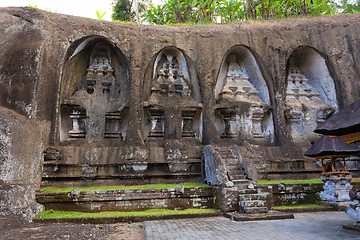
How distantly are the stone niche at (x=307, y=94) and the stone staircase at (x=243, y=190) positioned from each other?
5.64 metres

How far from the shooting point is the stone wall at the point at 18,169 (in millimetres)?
6555

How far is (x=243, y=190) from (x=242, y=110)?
5.41 m

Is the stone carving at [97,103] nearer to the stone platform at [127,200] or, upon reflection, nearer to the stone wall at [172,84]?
the stone wall at [172,84]

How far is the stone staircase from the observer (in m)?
7.18

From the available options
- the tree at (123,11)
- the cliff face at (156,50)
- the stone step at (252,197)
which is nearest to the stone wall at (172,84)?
the cliff face at (156,50)

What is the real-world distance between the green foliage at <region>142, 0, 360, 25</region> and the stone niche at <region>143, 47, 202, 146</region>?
611 centimetres

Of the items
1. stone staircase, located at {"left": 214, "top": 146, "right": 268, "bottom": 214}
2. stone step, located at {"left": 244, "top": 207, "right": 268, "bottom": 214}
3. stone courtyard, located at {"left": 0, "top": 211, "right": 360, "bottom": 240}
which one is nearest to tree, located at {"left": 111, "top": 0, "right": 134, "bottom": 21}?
stone staircase, located at {"left": 214, "top": 146, "right": 268, "bottom": 214}

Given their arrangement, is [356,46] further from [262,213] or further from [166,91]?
[262,213]

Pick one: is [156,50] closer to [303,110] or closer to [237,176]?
[237,176]

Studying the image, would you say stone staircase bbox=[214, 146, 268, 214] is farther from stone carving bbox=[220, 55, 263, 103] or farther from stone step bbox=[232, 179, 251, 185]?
stone carving bbox=[220, 55, 263, 103]

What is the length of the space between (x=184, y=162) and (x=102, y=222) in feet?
12.5

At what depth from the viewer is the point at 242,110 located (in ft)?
40.5

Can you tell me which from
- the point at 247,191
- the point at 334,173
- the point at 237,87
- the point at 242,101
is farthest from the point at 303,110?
the point at 247,191

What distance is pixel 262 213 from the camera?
23.2 ft
